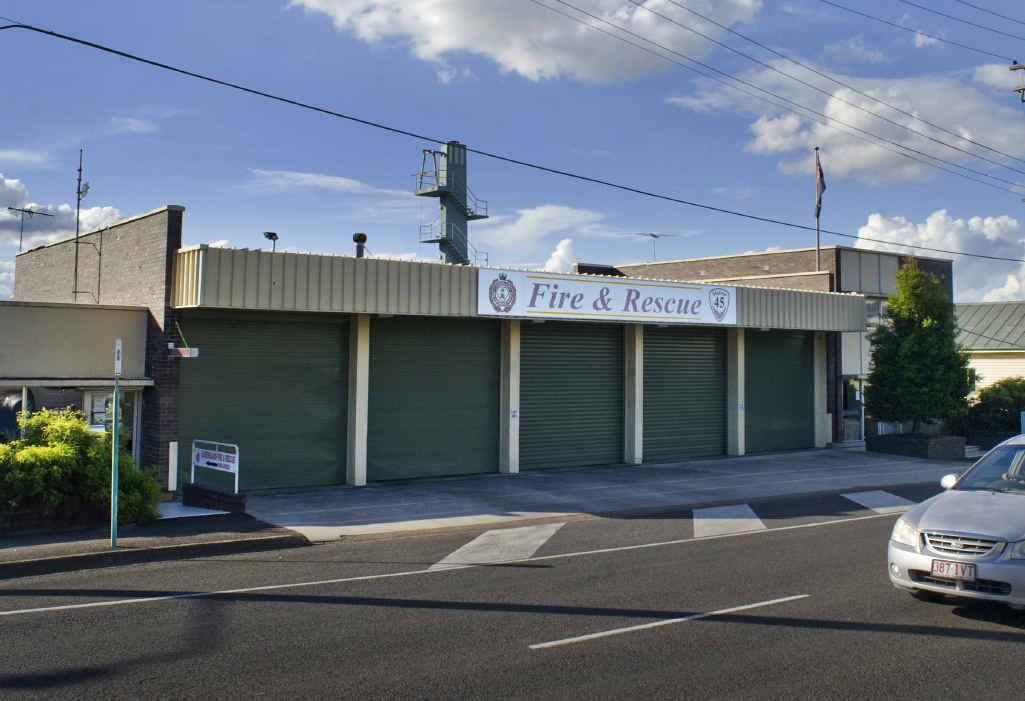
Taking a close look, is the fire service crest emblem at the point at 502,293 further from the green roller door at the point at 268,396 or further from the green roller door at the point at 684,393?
the green roller door at the point at 684,393

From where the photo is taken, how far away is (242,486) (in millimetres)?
17266

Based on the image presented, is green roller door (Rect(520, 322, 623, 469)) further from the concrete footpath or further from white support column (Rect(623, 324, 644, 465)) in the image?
the concrete footpath

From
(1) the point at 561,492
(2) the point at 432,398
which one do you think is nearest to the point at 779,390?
(1) the point at 561,492

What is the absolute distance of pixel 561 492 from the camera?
1780 cm

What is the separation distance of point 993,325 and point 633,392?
89.9 feet

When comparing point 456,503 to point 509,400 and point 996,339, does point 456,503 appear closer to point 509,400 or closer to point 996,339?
point 509,400

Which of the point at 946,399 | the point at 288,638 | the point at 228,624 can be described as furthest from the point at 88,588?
the point at 946,399

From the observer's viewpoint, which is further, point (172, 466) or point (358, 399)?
point (358, 399)

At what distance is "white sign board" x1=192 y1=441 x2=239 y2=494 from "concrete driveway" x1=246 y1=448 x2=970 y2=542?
92 cm

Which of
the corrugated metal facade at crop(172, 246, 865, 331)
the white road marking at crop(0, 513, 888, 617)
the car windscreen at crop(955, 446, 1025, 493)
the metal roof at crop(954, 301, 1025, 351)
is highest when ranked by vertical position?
the metal roof at crop(954, 301, 1025, 351)

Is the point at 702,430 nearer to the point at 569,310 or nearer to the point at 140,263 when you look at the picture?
the point at 569,310

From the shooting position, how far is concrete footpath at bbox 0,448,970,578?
1167 cm

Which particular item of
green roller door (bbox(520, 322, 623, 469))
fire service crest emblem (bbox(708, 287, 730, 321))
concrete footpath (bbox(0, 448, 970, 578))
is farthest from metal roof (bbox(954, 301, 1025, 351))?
green roller door (bbox(520, 322, 623, 469))

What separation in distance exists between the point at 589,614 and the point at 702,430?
17.3m
